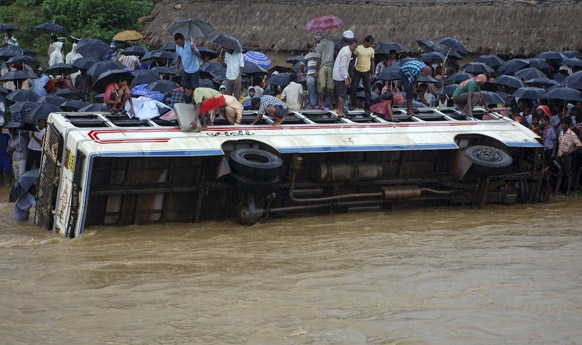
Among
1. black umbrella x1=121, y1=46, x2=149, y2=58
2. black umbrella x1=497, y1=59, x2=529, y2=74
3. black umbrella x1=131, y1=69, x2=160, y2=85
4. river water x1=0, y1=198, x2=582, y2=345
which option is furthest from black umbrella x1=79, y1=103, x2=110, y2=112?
black umbrella x1=497, y1=59, x2=529, y2=74

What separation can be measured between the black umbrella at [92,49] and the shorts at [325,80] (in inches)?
278

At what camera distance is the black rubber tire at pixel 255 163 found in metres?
14.8

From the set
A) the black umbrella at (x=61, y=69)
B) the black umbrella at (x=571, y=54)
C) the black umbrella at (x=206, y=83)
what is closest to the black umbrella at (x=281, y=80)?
the black umbrella at (x=206, y=83)

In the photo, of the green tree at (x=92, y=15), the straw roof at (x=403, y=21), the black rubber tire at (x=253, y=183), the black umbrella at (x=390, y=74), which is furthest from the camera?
the green tree at (x=92, y=15)

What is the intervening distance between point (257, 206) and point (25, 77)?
24.0ft

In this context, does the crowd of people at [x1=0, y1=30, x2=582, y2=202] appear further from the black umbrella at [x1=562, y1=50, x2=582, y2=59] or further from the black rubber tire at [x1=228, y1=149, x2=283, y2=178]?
the black umbrella at [x1=562, y1=50, x2=582, y2=59]

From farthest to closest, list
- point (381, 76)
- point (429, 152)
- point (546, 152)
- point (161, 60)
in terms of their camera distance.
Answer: point (161, 60)
point (381, 76)
point (546, 152)
point (429, 152)

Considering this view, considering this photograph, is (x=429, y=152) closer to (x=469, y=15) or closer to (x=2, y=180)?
(x=2, y=180)

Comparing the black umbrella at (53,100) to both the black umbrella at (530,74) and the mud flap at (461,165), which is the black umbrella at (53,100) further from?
the black umbrella at (530,74)

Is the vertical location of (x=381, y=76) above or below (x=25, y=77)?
above

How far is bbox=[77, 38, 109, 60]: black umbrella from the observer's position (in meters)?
23.0

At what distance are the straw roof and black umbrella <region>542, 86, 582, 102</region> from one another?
27.5ft

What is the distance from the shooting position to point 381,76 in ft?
67.0

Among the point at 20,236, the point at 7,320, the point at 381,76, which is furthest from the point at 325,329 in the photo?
the point at 381,76
